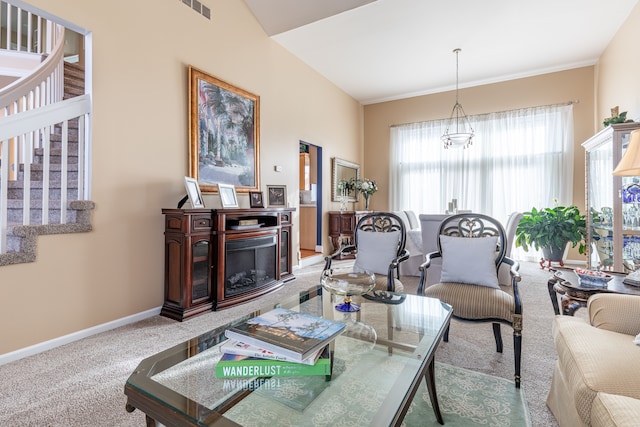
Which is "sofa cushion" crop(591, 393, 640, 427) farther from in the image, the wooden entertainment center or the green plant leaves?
the green plant leaves

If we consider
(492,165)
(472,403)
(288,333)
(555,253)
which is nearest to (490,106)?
(492,165)

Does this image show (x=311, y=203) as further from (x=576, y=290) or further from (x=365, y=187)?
(x=576, y=290)

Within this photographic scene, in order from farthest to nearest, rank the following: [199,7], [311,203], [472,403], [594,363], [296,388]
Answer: [311,203], [199,7], [472,403], [594,363], [296,388]

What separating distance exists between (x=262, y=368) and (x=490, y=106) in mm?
6542

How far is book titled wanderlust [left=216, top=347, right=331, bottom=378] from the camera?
1.01 m

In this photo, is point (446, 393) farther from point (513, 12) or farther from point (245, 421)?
point (513, 12)

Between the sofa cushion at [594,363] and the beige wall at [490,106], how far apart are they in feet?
16.8

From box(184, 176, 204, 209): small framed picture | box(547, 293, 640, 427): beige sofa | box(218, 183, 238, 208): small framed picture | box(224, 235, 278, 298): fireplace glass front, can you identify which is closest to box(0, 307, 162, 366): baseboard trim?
box(224, 235, 278, 298): fireplace glass front

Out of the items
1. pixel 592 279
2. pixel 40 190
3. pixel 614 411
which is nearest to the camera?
pixel 614 411

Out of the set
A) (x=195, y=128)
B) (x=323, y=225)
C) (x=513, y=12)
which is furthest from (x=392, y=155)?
(x=195, y=128)

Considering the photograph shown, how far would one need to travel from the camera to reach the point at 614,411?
2.87 feet

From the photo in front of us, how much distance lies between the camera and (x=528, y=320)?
2725mm

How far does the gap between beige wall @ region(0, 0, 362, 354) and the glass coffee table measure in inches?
69.0

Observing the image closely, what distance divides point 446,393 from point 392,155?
18.5ft
